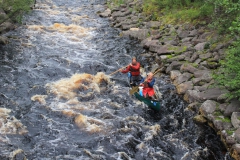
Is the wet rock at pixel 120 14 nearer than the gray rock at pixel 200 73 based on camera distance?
No

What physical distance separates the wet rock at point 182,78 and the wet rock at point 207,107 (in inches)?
91.7

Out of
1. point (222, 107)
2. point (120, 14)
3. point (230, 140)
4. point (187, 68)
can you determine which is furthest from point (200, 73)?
point (120, 14)

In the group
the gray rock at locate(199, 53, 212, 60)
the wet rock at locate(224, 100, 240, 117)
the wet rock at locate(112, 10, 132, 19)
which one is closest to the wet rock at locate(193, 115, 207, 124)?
the wet rock at locate(224, 100, 240, 117)

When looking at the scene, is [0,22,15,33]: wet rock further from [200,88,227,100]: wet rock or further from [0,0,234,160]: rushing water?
[200,88,227,100]: wet rock

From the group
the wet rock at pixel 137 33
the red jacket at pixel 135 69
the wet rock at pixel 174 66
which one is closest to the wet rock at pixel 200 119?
the red jacket at pixel 135 69

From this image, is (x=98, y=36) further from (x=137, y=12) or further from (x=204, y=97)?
(x=204, y=97)

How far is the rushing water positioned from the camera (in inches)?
384

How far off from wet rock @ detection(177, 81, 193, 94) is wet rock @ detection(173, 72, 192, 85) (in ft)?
0.94

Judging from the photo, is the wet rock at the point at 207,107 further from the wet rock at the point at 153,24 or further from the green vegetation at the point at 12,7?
the green vegetation at the point at 12,7

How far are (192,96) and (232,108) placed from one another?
2.10 metres

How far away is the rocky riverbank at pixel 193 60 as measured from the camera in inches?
417

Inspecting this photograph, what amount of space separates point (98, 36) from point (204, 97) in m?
10.2

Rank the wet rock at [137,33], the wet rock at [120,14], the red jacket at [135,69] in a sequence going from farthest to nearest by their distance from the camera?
1. the wet rock at [120,14]
2. the wet rock at [137,33]
3. the red jacket at [135,69]

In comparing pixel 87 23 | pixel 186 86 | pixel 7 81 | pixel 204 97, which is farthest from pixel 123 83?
pixel 87 23
